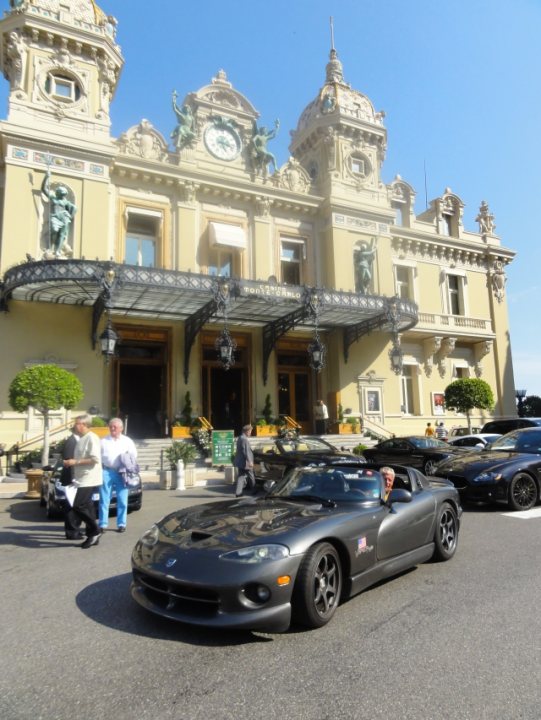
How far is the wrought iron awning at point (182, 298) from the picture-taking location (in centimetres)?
1627

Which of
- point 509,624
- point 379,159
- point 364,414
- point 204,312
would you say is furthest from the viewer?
point 379,159

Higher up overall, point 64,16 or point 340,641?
point 64,16

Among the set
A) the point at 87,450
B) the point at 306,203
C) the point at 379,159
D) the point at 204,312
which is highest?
the point at 379,159

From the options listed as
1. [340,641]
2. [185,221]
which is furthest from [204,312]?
[340,641]

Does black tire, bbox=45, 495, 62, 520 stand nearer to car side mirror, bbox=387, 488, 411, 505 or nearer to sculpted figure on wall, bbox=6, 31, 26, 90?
car side mirror, bbox=387, 488, 411, 505

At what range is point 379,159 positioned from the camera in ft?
89.4

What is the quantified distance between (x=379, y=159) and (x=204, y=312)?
14580 mm

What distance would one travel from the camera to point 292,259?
981 inches

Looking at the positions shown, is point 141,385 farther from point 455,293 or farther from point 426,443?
point 455,293

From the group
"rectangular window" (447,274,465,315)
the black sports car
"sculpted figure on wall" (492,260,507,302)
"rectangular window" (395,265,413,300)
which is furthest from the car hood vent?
"sculpted figure on wall" (492,260,507,302)

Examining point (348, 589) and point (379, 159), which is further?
point (379, 159)

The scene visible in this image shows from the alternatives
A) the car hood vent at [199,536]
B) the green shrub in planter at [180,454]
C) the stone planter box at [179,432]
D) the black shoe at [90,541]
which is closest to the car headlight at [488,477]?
the black shoe at [90,541]

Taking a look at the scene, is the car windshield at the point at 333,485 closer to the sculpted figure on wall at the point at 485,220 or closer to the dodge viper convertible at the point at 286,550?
the dodge viper convertible at the point at 286,550

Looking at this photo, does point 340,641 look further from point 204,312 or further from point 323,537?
point 204,312
